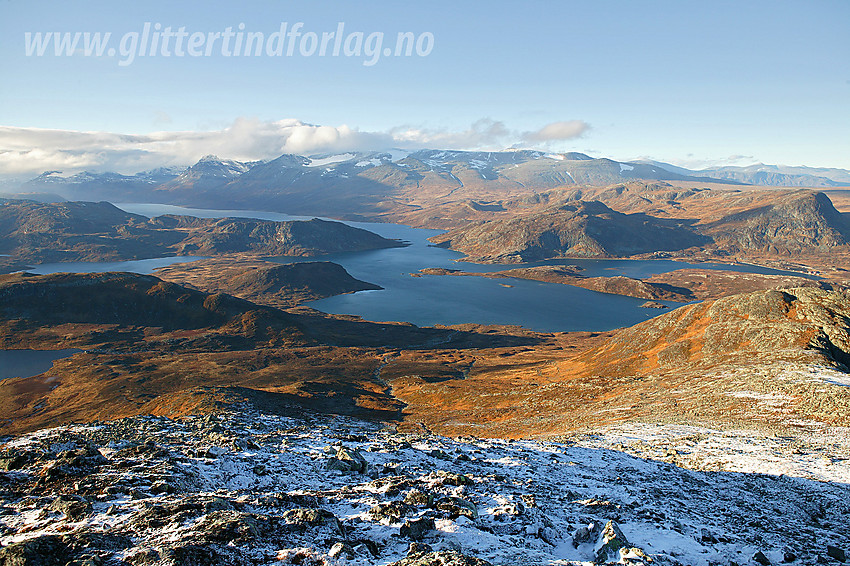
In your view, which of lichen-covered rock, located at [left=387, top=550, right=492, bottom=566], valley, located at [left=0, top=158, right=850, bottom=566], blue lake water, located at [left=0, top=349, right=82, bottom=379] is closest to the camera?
lichen-covered rock, located at [left=387, top=550, right=492, bottom=566]

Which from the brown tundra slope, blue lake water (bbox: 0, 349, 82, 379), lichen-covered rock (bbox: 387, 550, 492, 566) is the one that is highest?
lichen-covered rock (bbox: 387, 550, 492, 566)

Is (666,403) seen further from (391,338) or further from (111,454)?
(391,338)

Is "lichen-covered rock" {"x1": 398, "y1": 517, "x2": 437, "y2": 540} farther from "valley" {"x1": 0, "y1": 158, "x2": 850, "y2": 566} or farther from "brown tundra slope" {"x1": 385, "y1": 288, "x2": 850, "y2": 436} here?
"brown tundra slope" {"x1": 385, "y1": 288, "x2": 850, "y2": 436}

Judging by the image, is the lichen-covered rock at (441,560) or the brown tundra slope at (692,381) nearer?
the lichen-covered rock at (441,560)

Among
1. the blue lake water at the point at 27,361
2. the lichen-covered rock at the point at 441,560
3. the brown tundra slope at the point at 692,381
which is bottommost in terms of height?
the blue lake water at the point at 27,361

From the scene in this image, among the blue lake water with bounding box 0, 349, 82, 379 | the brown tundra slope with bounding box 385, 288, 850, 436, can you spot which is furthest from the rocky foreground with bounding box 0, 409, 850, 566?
the blue lake water with bounding box 0, 349, 82, 379

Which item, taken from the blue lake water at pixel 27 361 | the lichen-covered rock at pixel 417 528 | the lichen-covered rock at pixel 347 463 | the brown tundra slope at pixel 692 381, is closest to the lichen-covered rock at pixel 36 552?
the lichen-covered rock at pixel 417 528

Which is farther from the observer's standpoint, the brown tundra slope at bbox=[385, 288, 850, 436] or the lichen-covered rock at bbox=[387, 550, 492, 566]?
the brown tundra slope at bbox=[385, 288, 850, 436]

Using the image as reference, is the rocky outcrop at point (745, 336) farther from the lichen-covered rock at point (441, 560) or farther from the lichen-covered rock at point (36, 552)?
the lichen-covered rock at point (36, 552)
